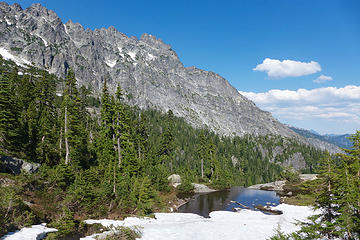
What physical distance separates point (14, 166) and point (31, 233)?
13.5 metres

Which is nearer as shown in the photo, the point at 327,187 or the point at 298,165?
the point at 327,187

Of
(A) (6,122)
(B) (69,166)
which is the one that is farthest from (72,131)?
(A) (6,122)

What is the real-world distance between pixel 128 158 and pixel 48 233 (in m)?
24.9

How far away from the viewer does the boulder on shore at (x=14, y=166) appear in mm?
22159

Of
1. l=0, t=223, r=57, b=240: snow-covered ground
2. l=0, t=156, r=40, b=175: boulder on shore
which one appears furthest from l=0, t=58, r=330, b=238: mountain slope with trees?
l=0, t=156, r=40, b=175: boulder on shore

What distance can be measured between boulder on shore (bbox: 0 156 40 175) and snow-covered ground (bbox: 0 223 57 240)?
36.0ft

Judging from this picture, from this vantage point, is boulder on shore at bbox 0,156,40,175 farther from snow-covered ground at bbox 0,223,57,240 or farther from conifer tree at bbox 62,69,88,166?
snow-covered ground at bbox 0,223,57,240

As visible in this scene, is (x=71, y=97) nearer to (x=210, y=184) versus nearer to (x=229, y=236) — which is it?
(x=229, y=236)

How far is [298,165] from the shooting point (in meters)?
161

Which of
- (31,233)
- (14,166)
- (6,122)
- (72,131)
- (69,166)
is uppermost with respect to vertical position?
(6,122)

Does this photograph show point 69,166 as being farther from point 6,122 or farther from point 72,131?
point 6,122

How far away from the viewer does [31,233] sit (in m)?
13.4

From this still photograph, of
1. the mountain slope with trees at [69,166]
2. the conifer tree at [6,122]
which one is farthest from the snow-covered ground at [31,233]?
the conifer tree at [6,122]

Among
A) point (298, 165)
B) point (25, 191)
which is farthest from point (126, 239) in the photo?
point (298, 165)
